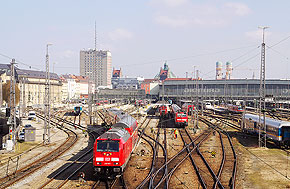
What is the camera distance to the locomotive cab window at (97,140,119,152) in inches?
812

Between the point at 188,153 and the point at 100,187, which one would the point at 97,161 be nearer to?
the point at 100,187

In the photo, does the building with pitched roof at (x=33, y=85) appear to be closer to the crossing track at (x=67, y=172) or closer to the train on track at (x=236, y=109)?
the train on track at (x=236, y=109)

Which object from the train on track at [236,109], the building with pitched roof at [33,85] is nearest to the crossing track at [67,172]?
the train on track at [236,109]

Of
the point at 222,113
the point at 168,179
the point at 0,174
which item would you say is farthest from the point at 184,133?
the point at 222,113

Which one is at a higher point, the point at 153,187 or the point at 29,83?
the point at 29,83

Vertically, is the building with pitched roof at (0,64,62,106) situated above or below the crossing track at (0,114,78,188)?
above

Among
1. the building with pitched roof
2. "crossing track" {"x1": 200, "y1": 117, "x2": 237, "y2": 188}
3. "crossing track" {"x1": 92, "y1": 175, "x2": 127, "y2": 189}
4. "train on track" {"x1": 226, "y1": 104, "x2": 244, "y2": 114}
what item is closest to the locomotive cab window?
"crossing track" {"x1": 92, "y1": 175, "x2": 127, "y2": 189}

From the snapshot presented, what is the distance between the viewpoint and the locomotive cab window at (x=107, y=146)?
67.7 feet

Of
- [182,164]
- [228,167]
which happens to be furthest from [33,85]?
[228,167]

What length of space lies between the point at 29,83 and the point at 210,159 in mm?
114976

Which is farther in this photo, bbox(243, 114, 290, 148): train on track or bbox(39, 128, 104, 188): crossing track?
bbox(243, 114, 290, 148): train on track

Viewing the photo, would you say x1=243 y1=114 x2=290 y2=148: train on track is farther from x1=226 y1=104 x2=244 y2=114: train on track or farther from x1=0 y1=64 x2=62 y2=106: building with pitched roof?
x1=0 y1=64 x2=62 y2=106: building with pitched roof

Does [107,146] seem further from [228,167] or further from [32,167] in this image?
[228,167]

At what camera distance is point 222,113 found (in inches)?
3445
